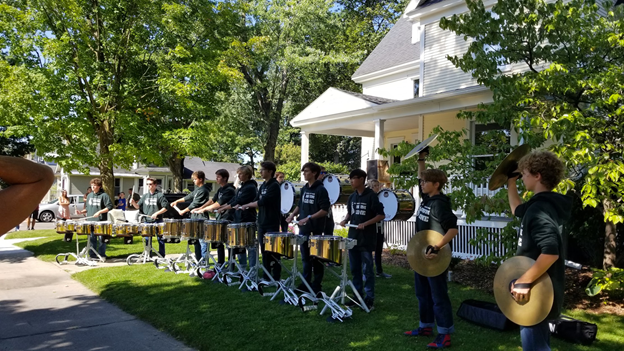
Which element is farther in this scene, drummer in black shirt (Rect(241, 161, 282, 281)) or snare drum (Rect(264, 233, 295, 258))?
drummer in black shirt (Rect(241, 161, 282, 281))

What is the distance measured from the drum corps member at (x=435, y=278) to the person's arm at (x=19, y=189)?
370 cm

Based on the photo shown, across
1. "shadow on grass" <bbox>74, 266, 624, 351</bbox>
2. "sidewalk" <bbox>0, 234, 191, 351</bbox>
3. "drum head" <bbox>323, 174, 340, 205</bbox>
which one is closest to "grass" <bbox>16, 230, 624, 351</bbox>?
"shadow on grass" <bbox>74, 266, 624, 351</bbox>

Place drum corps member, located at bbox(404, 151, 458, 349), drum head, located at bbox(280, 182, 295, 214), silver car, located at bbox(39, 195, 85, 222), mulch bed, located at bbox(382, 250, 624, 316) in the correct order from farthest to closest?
silver car, located at bbox(39, 195, 85, 222) < drum head, located at bbox(280, 182, 295, 214) < mulch bed, located at bbox(382, 250, 624, 316) < drum corps member, located at bbox(404, 151, 458, 349)

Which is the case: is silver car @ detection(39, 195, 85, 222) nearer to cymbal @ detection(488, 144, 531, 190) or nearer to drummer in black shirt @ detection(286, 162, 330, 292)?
drummer in black shirt @ detection(286, 162, 330, 292)

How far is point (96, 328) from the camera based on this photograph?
5844 millimetres

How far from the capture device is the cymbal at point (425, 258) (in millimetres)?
4793

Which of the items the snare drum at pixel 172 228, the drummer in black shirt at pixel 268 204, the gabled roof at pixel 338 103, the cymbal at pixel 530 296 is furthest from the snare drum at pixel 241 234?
the gabled roof at pixel 338 103

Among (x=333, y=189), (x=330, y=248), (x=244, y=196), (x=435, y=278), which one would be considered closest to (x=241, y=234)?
(x=244, y=196)

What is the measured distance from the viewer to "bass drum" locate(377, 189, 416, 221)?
915 centimetres

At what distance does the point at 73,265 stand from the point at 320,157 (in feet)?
110

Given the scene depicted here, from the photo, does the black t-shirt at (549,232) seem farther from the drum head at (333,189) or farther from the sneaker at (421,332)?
the drum head at (333,189)

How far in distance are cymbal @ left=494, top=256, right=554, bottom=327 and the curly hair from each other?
55 centimetres

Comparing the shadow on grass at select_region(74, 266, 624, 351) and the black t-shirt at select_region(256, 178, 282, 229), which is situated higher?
the black t-shirt at select_region(256, 178, 282, 229)

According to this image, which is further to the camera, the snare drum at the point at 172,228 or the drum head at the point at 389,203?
the drum head at the point at 389,203
